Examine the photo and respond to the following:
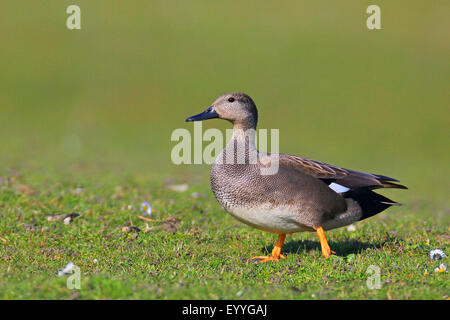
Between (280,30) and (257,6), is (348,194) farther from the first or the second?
(257,6)

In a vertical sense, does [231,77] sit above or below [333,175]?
above

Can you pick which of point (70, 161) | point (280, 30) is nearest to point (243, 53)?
point (280, 30)

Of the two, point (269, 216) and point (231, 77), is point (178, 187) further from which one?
point (231, 77)

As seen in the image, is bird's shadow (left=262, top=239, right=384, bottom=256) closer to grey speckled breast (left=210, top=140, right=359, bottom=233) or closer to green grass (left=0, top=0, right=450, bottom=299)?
green grass (left=0, top=0, right=450, bottom=299)

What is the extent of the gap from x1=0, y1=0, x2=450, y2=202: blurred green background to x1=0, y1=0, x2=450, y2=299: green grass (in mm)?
79

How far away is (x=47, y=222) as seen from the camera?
696 cm

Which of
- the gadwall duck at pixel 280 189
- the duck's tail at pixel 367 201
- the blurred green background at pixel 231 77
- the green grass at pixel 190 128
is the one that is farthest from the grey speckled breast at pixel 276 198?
the blurred green background at pixel 231 77

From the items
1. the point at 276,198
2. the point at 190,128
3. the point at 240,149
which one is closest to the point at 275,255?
the point at 276,198

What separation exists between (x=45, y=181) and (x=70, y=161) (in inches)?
155

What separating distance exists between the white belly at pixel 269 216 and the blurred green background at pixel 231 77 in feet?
25.2

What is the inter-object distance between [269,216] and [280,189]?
0.90 ft

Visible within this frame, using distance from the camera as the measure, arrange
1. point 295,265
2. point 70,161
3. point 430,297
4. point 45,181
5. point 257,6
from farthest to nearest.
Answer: point 257,6
point 70,161
point 45,181
point 295,265
point 430,297

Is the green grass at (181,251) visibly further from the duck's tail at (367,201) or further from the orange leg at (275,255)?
the duck's tail at (367,201)

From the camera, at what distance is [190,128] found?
18922mm
